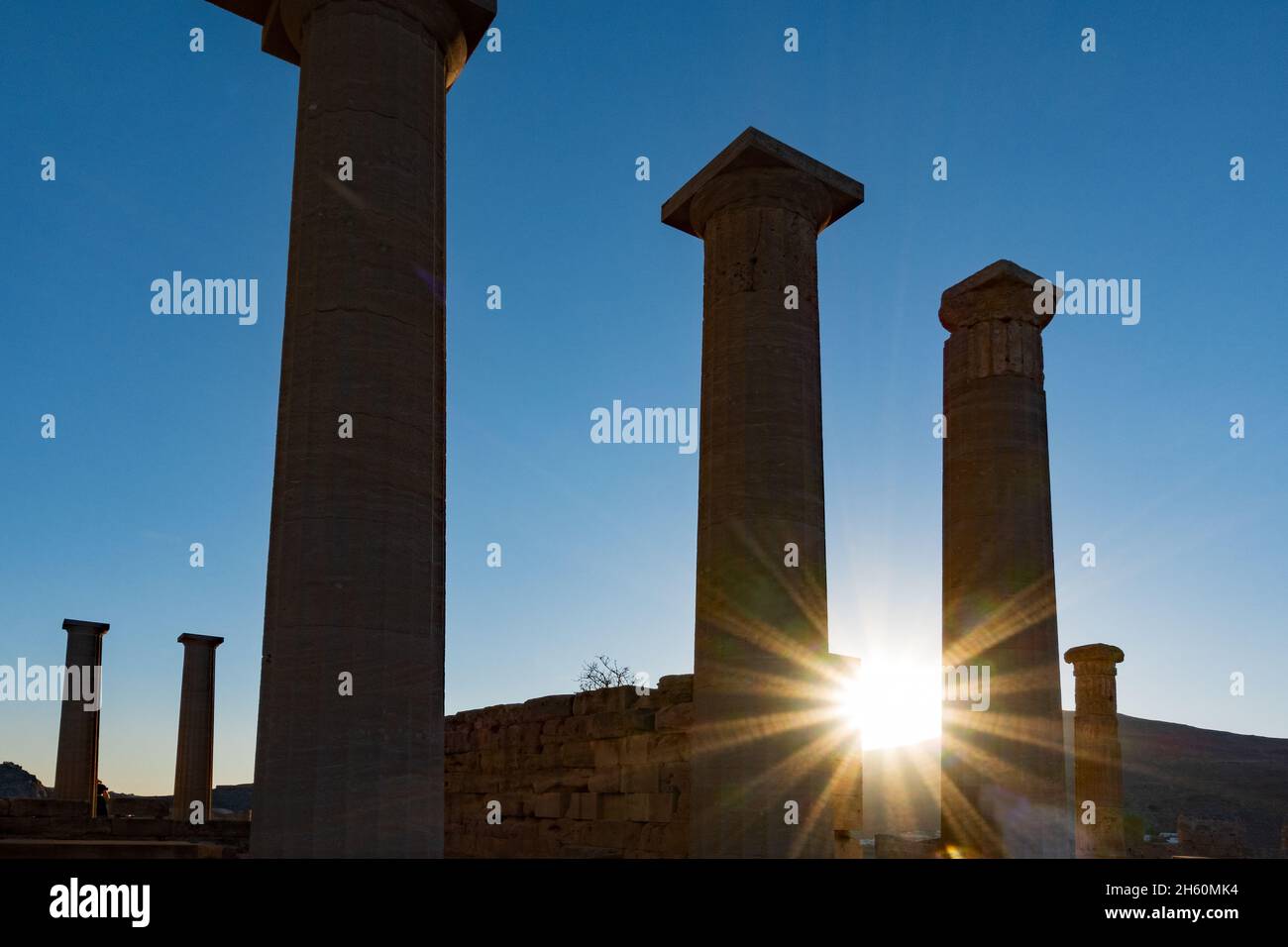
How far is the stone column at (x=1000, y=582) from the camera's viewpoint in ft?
55.7

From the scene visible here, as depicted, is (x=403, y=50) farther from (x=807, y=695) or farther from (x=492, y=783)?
(x=492, y=783)

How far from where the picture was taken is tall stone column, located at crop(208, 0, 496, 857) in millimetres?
8555

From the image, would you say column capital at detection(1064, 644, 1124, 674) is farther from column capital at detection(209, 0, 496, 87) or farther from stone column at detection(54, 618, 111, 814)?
stone column at detection(54, 618, 111, 814)

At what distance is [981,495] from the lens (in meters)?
18.0

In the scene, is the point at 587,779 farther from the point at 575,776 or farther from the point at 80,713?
the point at 80,713

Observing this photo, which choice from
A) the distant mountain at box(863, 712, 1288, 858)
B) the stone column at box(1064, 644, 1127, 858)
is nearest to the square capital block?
the stone column at box(1064, 644, 1127, 858)

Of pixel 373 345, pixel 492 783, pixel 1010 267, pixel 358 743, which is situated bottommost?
pixel 492 783

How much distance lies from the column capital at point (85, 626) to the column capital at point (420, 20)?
25.8m

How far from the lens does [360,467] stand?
9.02m

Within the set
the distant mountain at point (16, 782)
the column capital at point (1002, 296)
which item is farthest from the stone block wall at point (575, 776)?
the distant mountain at point (16, 782)
